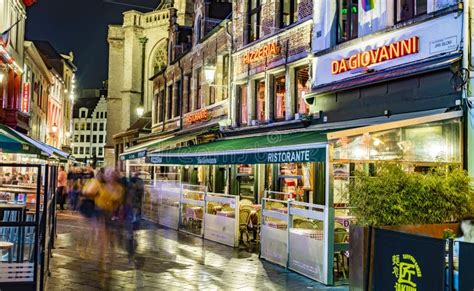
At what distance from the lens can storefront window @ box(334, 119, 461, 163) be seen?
9367 millimetres

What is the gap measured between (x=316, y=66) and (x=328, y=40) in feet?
2.55

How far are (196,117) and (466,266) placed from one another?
60.6ft

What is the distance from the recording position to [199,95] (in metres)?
23.3

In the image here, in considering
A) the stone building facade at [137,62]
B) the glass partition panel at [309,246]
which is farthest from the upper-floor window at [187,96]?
the stone building facade at [137,62]

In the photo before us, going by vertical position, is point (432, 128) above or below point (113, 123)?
below

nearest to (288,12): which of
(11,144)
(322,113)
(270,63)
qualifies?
(270,63)

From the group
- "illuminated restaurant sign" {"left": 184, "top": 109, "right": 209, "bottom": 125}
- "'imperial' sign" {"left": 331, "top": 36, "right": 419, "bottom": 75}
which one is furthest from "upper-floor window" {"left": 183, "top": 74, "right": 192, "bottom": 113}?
"'imperial' sign" {"left": 331, "top": 36, "right": 419, "bottom": 75}

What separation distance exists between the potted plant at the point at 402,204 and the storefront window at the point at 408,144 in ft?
7.15

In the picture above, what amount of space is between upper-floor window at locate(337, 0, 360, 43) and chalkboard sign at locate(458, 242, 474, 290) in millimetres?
8631

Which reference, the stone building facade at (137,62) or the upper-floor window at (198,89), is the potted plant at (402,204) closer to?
the upper-floor window at (198,89)

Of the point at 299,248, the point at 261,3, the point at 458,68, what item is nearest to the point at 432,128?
the point at 458,68

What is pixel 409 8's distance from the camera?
1103 centimetres

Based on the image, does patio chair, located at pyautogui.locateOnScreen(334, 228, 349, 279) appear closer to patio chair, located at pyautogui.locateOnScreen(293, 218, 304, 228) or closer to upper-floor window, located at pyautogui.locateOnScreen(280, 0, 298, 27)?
patio chair, located at pyautogui.locateOnScreen(293, 218, 304, 228)

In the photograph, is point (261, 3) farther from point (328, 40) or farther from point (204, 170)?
point (204, 170)
